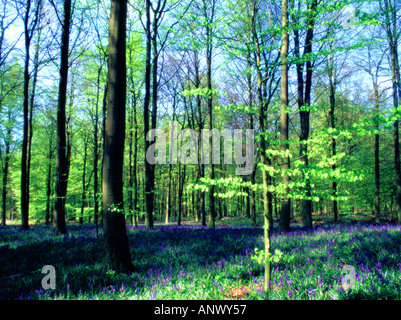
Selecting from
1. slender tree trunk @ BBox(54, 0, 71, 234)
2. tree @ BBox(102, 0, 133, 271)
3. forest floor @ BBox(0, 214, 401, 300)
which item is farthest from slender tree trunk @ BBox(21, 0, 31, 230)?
tree @ BBox(102, 0, 133, 271)

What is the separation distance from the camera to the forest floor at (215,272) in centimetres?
350

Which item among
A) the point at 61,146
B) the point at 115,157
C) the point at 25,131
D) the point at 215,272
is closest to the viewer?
the point at 215,272

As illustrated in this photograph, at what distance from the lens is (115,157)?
5078mm

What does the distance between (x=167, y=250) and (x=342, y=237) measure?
5259 mm

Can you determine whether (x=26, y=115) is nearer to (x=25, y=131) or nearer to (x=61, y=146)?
(x=25, y=131)

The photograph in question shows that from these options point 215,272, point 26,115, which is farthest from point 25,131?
point 215,272

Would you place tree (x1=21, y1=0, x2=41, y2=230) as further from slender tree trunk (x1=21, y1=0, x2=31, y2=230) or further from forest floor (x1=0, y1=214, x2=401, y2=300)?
forest floor (x1=0, y1=214, x2=401, y2=300)

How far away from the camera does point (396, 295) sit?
3.07 meters

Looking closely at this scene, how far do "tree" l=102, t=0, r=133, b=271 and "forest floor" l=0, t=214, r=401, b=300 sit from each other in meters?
0.43

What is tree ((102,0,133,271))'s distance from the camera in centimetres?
502

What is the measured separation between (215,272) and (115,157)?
3307 mm

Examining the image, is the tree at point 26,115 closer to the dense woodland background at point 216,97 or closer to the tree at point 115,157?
the dense woodland background at point 216,97

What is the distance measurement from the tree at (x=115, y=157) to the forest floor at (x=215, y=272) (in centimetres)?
43
